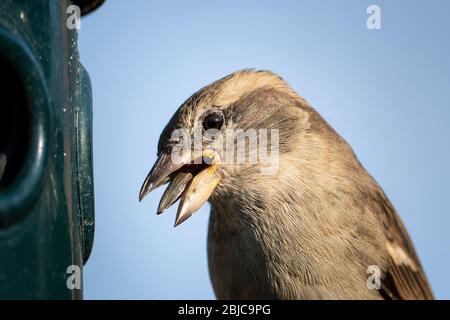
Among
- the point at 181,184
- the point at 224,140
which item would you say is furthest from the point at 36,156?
the point at 224,140

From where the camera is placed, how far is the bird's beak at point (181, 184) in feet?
12.4

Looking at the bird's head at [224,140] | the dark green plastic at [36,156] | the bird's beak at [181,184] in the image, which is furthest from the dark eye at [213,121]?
the dark green plastic at [36,156]

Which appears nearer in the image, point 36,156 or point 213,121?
point 36,156

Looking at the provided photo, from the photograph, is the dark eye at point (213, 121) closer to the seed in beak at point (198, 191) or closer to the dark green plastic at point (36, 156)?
the seed in beak at point (198, 191)

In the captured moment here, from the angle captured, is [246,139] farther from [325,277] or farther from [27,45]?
[27,45]

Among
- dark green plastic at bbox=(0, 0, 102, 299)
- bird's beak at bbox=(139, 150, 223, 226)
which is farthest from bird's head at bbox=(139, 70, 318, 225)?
dark green plastic at bbox=(0, 0, 102, 299)

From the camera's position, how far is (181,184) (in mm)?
3803

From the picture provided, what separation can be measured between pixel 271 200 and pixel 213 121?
493 millimetres

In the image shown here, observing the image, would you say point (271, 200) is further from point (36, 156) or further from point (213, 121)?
point (36, 156)

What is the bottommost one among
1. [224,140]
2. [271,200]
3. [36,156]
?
[271,200]

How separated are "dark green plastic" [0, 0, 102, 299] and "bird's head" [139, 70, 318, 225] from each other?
868 mm

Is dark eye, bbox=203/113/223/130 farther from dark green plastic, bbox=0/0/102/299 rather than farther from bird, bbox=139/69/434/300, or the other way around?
dark green plastic, bbox=0/0/102/299
